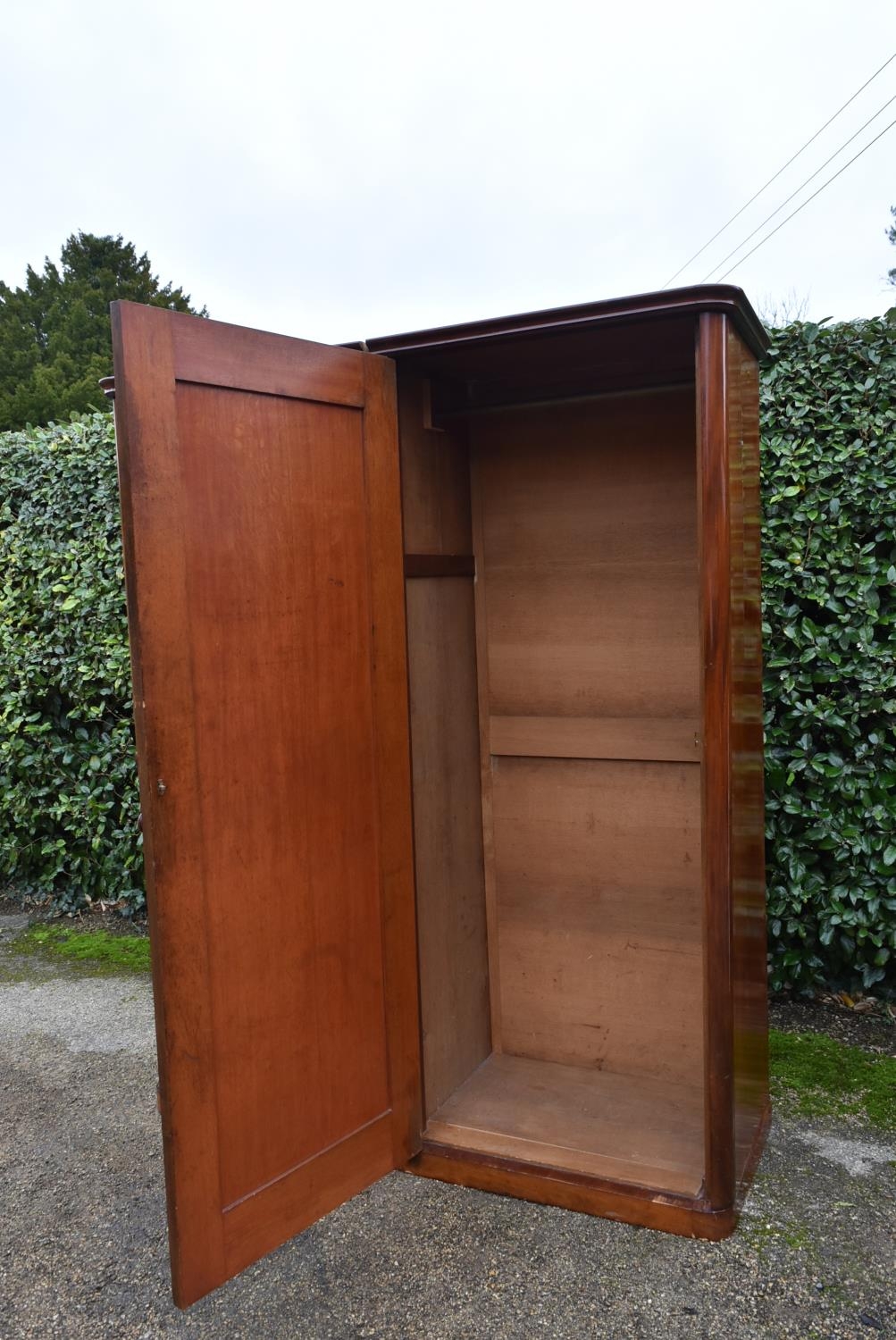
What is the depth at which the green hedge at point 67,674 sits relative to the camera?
4184 mm

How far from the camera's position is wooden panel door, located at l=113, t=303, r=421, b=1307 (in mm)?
1793

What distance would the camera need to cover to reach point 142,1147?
254 cm

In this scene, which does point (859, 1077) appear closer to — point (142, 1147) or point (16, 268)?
point (142, 1147)

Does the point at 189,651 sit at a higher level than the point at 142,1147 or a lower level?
higher

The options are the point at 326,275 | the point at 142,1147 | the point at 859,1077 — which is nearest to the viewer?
the point at 142,1147

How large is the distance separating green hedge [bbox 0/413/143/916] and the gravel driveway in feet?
6.19

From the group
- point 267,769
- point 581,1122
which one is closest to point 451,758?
point 267,769

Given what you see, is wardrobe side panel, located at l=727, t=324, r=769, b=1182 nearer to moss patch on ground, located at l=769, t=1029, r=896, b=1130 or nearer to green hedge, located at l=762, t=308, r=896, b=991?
moss patch on ground, located at l=769, t=1029, r=896, b=1130

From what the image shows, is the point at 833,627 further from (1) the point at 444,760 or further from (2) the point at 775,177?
(2) the point at 775,177

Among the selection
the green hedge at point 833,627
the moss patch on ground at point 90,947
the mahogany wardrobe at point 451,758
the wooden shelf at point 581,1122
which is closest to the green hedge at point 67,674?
the moss patch on ground at point 90,947

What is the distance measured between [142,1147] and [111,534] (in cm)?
255

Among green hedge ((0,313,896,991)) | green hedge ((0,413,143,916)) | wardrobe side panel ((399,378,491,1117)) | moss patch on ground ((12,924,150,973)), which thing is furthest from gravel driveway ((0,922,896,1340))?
green hedge ((0,413,143,916))

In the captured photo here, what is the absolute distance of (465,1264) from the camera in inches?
78.8

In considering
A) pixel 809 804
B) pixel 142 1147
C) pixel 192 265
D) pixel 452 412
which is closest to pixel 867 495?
pixel 809 804
